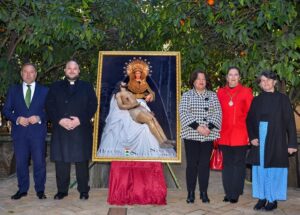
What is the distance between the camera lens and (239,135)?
18.7 ft

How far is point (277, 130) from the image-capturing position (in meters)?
5.35

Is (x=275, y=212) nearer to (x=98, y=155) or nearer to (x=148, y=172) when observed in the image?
(x=148, y=172)

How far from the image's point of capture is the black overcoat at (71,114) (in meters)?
5.82

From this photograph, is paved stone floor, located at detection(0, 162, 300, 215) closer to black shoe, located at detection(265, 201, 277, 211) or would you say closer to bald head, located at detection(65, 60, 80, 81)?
black shoe, located at detection(265, 201, 277, 211)

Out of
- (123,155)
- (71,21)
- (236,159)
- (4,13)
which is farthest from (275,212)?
(4,13)

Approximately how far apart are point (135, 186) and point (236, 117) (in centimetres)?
172

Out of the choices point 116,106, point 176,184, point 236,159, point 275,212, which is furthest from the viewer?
point 176,184

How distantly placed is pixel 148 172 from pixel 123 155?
441mm

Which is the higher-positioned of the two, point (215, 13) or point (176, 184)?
point (215, 13)

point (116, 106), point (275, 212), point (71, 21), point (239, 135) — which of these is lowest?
point (275, 212)

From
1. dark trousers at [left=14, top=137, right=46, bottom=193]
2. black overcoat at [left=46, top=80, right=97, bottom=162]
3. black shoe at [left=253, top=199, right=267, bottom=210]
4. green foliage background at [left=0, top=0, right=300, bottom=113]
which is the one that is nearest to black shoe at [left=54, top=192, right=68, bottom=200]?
dark trousers at [left=14, top=137, right=46, bottom=193]

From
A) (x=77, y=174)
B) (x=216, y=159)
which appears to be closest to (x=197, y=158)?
(x=216, y=159)

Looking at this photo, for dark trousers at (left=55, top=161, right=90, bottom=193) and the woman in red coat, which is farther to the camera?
dark trousers at (left=55, top=161, right=90, bottom=193)

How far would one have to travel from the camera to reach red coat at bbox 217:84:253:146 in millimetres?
5688
